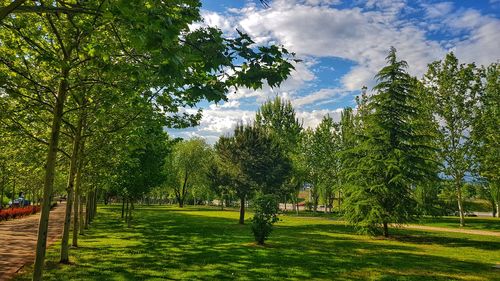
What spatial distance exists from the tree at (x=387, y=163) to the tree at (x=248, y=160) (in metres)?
8.54

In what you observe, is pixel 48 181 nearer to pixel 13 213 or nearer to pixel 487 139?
pixel 13 213

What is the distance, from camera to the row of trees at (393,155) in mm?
23891

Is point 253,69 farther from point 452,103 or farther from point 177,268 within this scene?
point 452,103

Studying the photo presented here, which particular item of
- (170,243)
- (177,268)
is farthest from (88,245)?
(177,268)

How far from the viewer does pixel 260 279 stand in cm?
1128

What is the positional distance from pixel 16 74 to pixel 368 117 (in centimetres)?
2151

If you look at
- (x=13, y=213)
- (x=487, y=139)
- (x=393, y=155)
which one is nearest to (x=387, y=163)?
(x=393, y=155)

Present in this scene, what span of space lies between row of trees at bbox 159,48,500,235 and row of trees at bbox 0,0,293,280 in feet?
33.9

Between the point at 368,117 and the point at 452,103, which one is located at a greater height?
the point at 452,103

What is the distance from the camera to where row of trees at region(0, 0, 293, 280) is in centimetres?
467

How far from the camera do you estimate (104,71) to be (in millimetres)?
6223

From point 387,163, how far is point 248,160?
12.0 m

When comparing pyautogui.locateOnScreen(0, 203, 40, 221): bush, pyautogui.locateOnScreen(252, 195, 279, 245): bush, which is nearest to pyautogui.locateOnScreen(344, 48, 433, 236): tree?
pyautogui.locateOnScreen(252, 195, 279, 245): bush

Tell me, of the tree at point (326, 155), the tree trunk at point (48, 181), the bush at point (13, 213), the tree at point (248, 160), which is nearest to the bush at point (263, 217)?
the tree trunk at point (48, 181)
